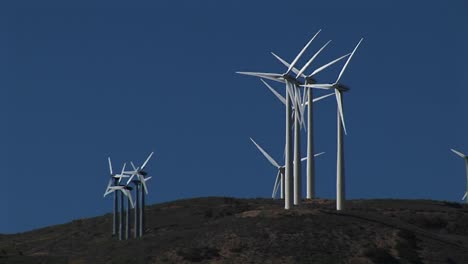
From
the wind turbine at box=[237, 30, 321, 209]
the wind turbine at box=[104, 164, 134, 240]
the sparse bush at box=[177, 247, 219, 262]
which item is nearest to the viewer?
the sparse bush at box=[177, 247, 219, 262]

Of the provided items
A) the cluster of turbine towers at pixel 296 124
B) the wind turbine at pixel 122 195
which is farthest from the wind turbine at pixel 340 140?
the wind turbine at pixel 122 195

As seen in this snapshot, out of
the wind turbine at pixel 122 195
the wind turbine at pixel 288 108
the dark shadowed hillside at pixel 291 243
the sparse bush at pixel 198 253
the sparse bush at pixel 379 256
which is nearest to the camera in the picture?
the sparse bush at pixel 379 256

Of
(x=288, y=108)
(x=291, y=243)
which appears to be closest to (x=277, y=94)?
(x=288, y=108)

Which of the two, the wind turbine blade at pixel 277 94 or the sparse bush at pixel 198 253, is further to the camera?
the wind turbine blade at pixel 277 94

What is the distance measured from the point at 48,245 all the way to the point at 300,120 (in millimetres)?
67085

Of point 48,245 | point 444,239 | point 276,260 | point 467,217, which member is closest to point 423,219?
point 467,217

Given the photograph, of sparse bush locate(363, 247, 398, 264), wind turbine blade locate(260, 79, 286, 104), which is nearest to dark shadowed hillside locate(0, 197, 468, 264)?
sparse bush locate(363, 247, 398, 264)

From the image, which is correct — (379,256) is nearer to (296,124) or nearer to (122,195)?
(296,124)

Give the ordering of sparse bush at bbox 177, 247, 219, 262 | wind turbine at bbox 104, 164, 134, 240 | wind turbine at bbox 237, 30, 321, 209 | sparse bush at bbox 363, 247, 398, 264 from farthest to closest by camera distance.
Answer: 1. wind turbine at bbox 104, 164, 134, 240
2. wind turbine at bbox 237, 30, 321, 209
3. sparse bush at bbox 177, 247, 219, 262
4. sparse bush at bbox 363, 247, 398, 264

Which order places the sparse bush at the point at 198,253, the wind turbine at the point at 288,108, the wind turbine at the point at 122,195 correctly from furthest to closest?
the wind turbine at the point at 122,195
the wind turbine at the point at 288,108
the sparse bush at the point at 198,253

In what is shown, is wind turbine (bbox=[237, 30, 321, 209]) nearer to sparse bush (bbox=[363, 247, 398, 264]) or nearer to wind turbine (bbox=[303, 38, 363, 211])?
wind turbine (bbox=[303, 38, 363, 211])

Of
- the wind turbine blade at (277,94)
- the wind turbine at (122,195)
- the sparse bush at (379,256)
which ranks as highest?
the wind turbine blade at (277,94)

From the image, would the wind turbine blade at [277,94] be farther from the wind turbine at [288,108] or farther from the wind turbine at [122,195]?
the wind turbine at [122,195]

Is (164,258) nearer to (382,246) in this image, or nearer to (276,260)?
(276,260)
